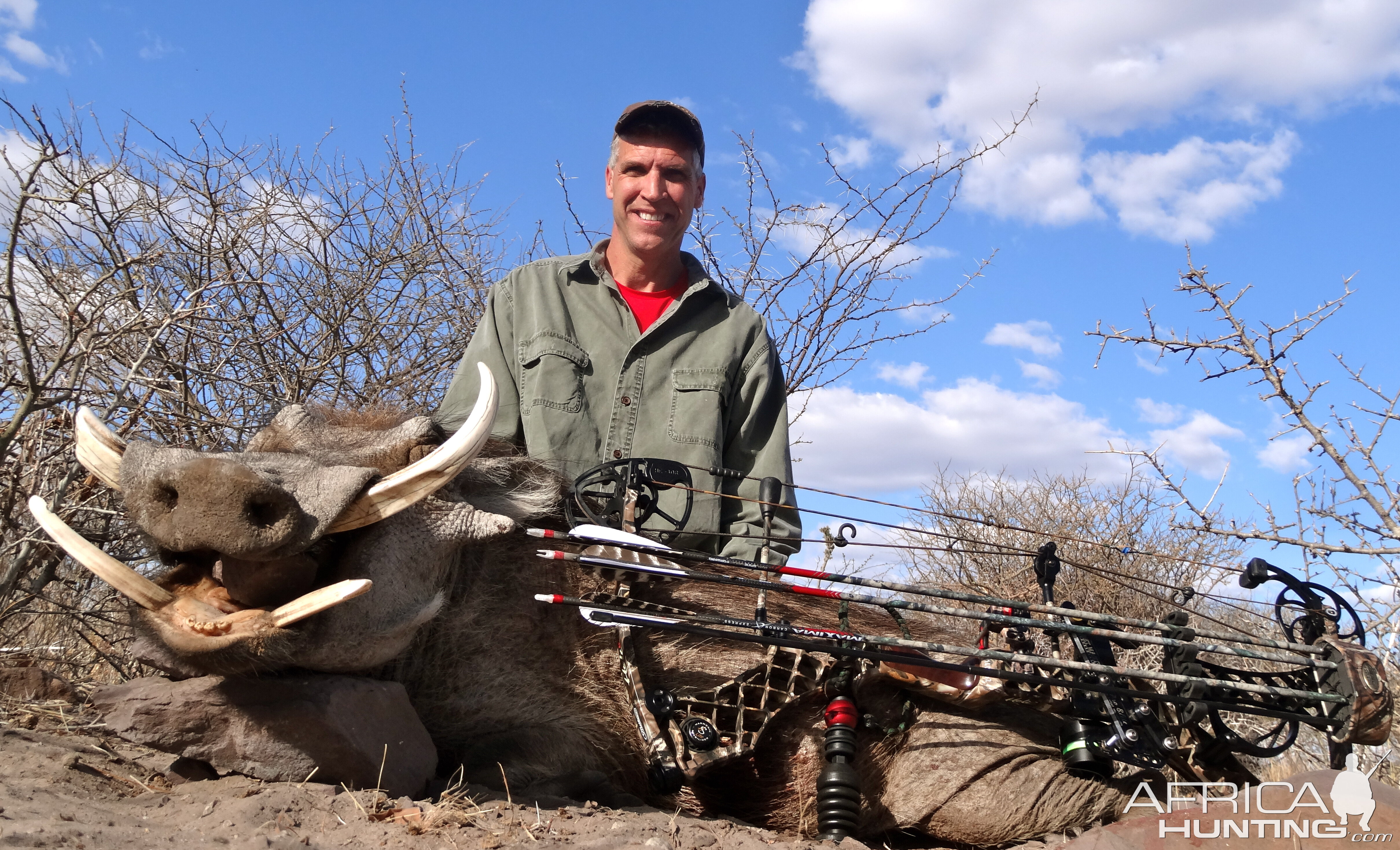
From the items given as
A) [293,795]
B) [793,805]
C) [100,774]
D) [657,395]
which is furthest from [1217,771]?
[100,774]

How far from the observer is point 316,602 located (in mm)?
2494

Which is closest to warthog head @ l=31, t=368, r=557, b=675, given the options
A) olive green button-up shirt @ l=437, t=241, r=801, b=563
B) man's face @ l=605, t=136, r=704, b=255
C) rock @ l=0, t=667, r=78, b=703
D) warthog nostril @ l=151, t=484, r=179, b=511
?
warthog nostril @ l=151, t=484, r=179, b=511

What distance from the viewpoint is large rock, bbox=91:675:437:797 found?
8.46ft

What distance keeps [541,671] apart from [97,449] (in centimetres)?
143

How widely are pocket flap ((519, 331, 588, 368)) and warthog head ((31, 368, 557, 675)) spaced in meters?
1.16

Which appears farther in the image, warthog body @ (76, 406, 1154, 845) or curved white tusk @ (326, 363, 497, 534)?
warthog body @ (76, 406, 1154, 845)

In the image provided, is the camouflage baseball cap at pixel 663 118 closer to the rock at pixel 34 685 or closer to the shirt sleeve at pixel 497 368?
the shirt sleeve at pixel 497 368

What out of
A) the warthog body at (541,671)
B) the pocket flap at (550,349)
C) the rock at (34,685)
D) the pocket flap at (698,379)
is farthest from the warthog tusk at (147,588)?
the pocket flap at (698,379)

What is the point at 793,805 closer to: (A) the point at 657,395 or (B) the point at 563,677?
(B) the point at 563,677

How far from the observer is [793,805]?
3.36m

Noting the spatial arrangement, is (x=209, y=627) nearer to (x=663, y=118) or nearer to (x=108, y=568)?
(x=108, y=568)

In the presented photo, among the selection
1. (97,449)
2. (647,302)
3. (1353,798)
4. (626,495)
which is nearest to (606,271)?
(647,302)

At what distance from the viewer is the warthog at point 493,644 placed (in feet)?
8.48

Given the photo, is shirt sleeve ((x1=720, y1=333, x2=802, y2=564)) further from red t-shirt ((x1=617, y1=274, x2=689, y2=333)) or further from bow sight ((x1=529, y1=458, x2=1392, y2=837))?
bow sight ((x1=529, y1=458, x2=1392, y2=837))
